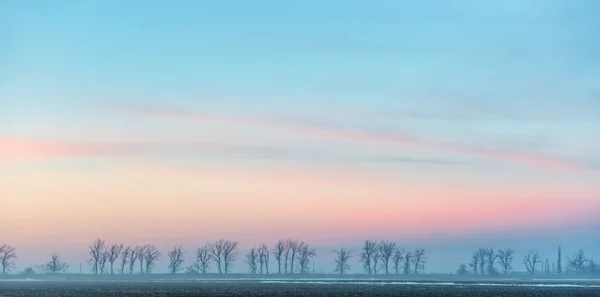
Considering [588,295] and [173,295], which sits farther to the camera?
[173,295]

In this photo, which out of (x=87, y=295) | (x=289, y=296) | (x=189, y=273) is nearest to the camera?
(x=289, y=296)

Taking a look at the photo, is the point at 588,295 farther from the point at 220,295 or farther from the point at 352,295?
the point at 220,295

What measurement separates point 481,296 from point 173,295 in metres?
28.3

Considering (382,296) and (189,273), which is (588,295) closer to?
(382,296)

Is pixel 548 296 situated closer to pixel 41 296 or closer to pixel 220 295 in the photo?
pixel 220 295

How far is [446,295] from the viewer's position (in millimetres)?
69312

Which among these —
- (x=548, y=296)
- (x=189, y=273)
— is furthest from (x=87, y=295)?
(x=189, y=273)

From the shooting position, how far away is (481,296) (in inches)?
2687

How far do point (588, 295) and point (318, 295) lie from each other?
23467 mm

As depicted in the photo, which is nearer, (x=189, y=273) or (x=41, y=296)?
(x=41, y=296)

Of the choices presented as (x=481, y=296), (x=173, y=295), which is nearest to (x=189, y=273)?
(x=173, y=295)

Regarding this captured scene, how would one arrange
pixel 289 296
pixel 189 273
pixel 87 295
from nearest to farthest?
pixel 289 296 → pixel 87 295 → pixel 189 273

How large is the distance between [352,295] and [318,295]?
3476 millimetres

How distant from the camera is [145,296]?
71.2 m
